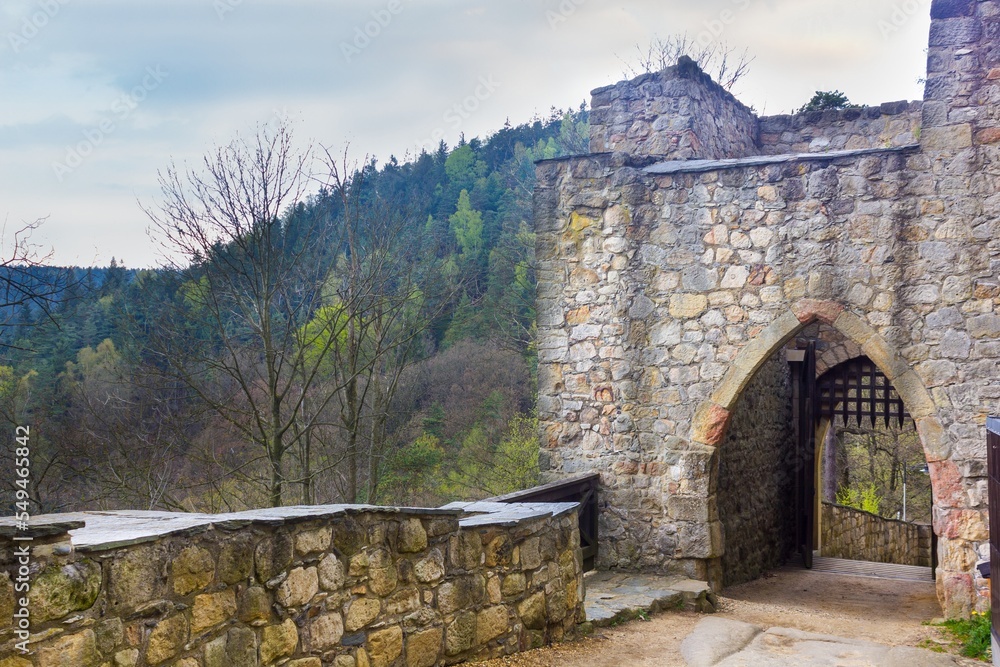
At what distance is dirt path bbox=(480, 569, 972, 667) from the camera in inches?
169

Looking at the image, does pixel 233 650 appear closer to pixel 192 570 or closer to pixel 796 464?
pixel 192 570

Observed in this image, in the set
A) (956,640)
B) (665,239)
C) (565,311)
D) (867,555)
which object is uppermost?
(665,239)

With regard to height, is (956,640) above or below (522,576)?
below

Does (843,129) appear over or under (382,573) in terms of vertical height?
over

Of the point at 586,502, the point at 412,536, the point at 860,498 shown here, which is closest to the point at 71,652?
the point at 412,536

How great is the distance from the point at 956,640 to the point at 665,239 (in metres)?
→ 3.25

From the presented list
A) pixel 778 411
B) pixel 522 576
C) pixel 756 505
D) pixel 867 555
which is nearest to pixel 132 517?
pixel 522 576

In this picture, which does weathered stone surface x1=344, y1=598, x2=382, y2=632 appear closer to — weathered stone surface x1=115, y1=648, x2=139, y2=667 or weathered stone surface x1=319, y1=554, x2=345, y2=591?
weathered stone surface x1=319, y1=554, x2=345, y2=591

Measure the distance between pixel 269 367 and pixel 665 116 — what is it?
490 centimetres

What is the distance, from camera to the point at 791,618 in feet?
20.4

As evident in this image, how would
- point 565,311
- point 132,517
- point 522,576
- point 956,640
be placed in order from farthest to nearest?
point 565,311, point 956,640, point 522,576, point 132,517

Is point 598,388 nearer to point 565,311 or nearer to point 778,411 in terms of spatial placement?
point 565,311

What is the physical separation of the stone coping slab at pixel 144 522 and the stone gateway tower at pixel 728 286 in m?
3.33

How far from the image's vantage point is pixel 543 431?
7219 millimetres
